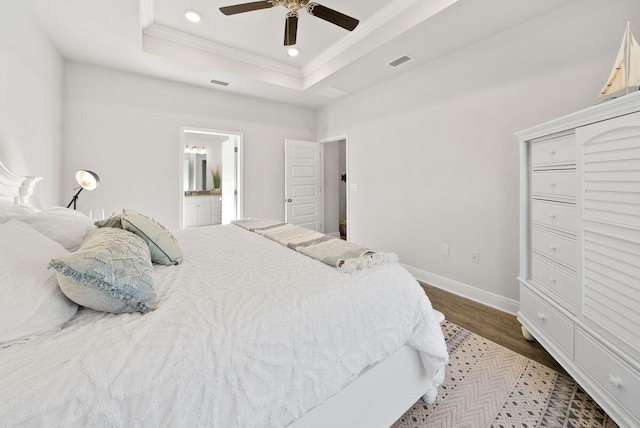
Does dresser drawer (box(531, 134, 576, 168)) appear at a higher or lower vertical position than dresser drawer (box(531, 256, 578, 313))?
higher

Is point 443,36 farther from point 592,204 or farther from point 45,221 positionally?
point 45,221

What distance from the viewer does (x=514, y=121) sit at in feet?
8.00

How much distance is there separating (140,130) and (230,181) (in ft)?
4.86

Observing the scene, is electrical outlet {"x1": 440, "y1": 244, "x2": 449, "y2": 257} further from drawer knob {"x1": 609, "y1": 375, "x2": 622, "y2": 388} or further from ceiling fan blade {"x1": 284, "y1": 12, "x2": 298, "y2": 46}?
ceiling fan blade {"x1": 284, "y1": 12, "x2": 298, "y2": 46}

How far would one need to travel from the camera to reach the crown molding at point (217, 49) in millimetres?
2940

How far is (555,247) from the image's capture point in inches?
64.4

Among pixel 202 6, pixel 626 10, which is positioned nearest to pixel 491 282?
pixel 626 10

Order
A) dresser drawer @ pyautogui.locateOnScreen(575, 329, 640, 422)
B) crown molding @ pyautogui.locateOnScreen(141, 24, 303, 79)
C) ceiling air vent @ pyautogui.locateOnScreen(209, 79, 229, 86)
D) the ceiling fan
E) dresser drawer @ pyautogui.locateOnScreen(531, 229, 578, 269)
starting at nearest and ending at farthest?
dresser drawer @ pyautogui.locateOnScreen(575, 329, 640, 422), dresser drawer @ pyautogui.locateOnScreen(531, 229, 578, 269), the ceiling fan, crown molding @ pyautogui.locateOnScreen(141, 24, 303, 79), ceiling air vent @ pyautogui.locateOnScreen(209, 79, 229, 86)

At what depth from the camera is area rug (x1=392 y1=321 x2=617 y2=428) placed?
4.41 ft

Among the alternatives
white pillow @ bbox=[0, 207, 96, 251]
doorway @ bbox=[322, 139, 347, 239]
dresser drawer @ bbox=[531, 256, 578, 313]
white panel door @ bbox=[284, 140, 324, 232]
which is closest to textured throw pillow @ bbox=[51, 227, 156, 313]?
white pillow @ bbox=[0, 207, 96, 251]

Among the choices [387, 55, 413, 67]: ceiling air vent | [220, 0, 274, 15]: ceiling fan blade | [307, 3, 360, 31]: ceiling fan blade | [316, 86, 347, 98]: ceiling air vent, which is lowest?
[307, 3, 360, 31]: ceiling fan blade

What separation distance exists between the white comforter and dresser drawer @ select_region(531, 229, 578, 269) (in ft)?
3.04

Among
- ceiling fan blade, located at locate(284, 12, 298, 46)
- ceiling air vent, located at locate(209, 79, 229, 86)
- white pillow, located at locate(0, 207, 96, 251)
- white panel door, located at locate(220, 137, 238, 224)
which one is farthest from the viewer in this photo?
white panel door, located at locate(220, 137, 238, 224)

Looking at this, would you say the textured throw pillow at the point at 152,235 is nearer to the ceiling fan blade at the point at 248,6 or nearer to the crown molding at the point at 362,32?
the ceiling fan blade at the point at 248,6
